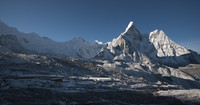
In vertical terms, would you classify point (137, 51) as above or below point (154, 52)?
below

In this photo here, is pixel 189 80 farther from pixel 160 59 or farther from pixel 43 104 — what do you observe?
pixel 43 104

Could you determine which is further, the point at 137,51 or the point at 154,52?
the point at 154,52

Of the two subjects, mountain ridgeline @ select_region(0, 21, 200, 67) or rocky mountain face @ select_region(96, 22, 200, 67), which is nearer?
mountain ridgeline @ select_region(0, 21, 200, 67)

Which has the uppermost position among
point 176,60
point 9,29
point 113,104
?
point 9,29

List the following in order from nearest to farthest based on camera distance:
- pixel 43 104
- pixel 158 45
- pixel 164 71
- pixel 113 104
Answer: pixel 43 104 < pixel 113 104 < pixel 164 71 < pixel 158 45

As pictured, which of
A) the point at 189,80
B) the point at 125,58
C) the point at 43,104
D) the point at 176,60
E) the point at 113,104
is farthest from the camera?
the point at 176,60

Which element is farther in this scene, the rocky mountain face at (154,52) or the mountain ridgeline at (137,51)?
the rocky mountain face at (154,52)

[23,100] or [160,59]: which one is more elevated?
[160,59]

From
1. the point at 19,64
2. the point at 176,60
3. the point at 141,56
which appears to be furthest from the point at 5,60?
the point at 176,60

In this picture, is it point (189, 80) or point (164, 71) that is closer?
point (189, 80)

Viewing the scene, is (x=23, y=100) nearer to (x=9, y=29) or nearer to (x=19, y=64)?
(x=19, y=64)
